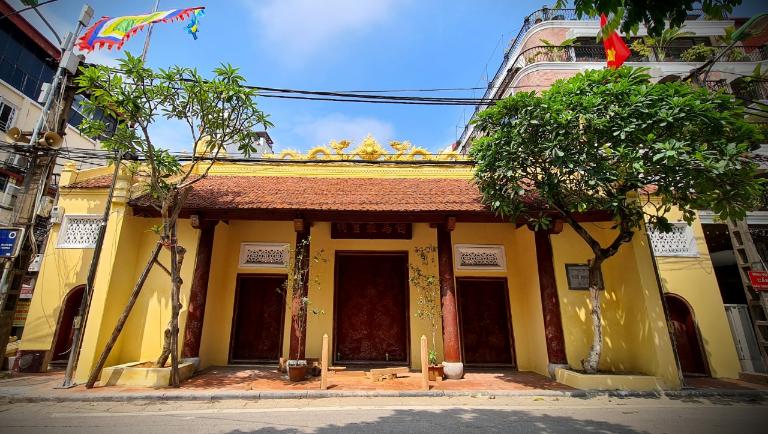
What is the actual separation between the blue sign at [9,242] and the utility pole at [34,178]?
0.08 m

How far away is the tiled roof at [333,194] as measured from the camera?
7566 millimetres

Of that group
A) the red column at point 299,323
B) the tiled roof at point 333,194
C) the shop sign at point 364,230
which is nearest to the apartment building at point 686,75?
the tiled roof at point 333,194

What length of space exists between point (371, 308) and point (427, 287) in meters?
1.74

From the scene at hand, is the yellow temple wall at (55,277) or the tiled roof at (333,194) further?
the yellow temple wall at (55,277)

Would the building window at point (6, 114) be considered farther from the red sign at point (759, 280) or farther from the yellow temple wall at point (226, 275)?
the red sign at point (759, 280)

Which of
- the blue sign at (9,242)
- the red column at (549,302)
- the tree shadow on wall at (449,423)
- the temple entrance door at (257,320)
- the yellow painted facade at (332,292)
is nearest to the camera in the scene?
the tree shadow on wall at (449,423)


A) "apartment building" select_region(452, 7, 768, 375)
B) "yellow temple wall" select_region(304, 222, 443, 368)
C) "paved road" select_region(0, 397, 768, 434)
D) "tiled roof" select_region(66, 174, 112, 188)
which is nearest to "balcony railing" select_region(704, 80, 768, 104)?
"apartment building" select_region(452, 7, 768, 375)

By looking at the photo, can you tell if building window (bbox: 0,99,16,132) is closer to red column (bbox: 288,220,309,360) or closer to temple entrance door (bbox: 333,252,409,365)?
red column (bbox: 288,220,309,360)

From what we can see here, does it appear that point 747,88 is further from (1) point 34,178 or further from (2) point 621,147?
(1) point 34,178

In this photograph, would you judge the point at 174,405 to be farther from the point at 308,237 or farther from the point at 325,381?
the point at 308,237

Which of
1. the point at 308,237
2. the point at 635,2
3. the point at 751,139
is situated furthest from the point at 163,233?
the point at 751,139

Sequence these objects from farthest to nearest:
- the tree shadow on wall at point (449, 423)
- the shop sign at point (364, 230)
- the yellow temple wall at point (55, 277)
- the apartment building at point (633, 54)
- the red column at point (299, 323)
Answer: the apartment building at point (633, 54)
the shop sign at point (364, 230)
the yellow temple wall at point (55, 277)
the red column at point (299, 323)
the tree shadow on wall at point (449, 423)

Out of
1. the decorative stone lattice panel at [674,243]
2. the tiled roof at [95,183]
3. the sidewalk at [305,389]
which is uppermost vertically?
the tiled roof at [95,183]

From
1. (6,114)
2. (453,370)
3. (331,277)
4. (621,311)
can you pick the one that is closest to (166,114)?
(331,277)
